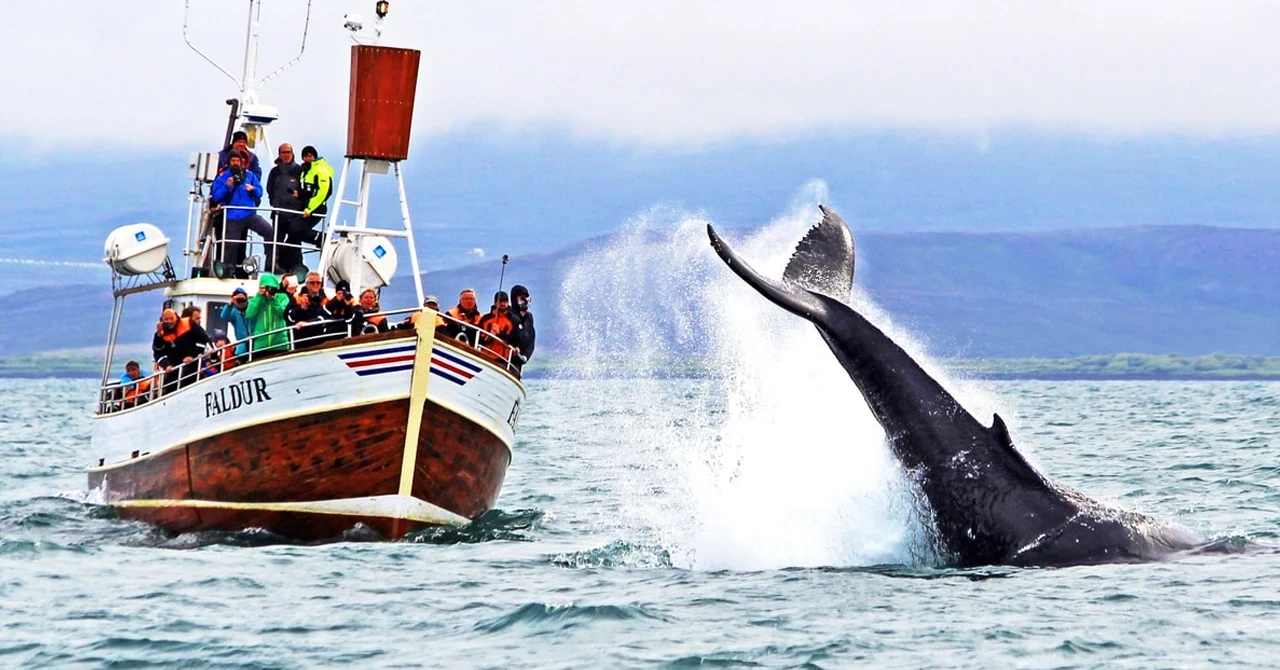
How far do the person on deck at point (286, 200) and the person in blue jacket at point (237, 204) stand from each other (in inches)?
6.0

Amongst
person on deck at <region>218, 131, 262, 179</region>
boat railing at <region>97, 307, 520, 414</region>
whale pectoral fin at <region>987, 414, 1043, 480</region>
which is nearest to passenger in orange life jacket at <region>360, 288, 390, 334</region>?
boat railing at <region>97, 307, 520, 414</region>

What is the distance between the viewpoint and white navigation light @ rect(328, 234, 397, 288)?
2145 cm

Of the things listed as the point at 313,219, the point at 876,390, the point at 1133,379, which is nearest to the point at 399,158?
the point at 313,219

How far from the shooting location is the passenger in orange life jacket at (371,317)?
17.8 meters

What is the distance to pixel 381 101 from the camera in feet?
67.1

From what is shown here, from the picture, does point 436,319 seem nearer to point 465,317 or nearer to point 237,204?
point 465,317

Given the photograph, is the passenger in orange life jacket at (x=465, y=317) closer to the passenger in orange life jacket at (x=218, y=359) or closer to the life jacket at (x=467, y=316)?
the life jacket at (x=467, y=316)

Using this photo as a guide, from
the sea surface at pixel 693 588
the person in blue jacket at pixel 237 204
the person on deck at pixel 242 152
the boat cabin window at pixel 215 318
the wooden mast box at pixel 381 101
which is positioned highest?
the wooden mast box at pixel 381 101

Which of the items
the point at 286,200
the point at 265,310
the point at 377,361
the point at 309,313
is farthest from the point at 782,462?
the point at 286,200

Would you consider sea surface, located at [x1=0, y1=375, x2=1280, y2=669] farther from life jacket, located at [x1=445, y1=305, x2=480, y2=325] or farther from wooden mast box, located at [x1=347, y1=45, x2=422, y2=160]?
wooden mast box, located at [x1=347, y1=45, x2=422, y2=160]

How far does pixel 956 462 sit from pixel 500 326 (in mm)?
8262

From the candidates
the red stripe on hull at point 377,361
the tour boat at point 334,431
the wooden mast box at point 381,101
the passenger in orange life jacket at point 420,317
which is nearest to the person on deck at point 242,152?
the wooden mast box at point 381,101

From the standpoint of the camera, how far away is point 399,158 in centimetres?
2075

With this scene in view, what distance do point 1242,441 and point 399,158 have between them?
1796cm
